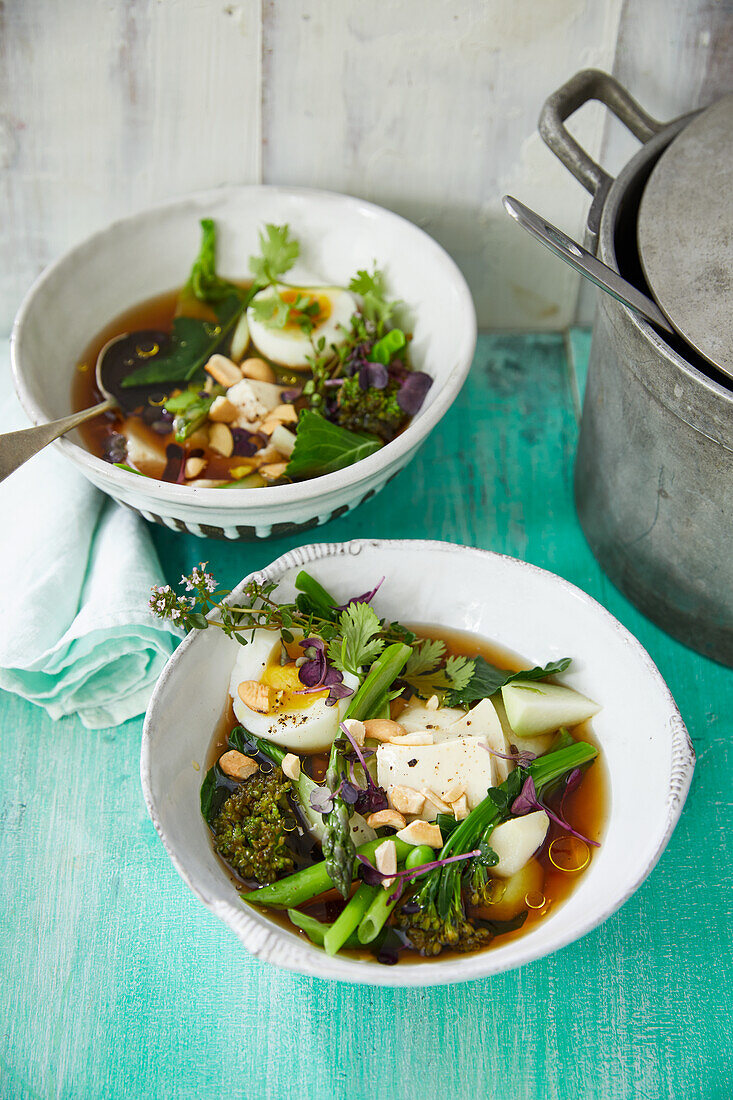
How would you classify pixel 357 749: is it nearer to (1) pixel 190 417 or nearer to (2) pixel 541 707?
(2) pixel 541 707

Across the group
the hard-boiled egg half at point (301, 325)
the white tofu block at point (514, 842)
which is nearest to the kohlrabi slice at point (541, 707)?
the white tofu block at point (514, 842)

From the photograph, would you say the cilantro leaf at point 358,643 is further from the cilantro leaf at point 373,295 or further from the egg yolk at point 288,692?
the cilantro leaf at point 373,295

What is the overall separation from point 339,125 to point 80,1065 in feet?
5.11

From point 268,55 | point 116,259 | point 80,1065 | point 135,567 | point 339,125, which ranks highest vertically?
point 268,55

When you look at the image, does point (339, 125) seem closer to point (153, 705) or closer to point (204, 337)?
point (204, 337)

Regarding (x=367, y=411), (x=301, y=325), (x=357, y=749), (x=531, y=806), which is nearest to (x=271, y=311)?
(x=301, y=325)

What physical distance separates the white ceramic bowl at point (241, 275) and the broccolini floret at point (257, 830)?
400 mm

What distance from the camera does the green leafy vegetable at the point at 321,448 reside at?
1.47m

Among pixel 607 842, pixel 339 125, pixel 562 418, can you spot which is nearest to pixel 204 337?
pixel 339 125

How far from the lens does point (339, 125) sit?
1.73 metres

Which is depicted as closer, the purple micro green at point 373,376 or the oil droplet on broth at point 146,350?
the purple micro green at point 373,376

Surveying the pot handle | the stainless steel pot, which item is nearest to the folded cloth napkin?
the stainless steel pot

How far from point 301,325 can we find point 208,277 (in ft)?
0.81

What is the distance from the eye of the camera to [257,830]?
3.86 feet
